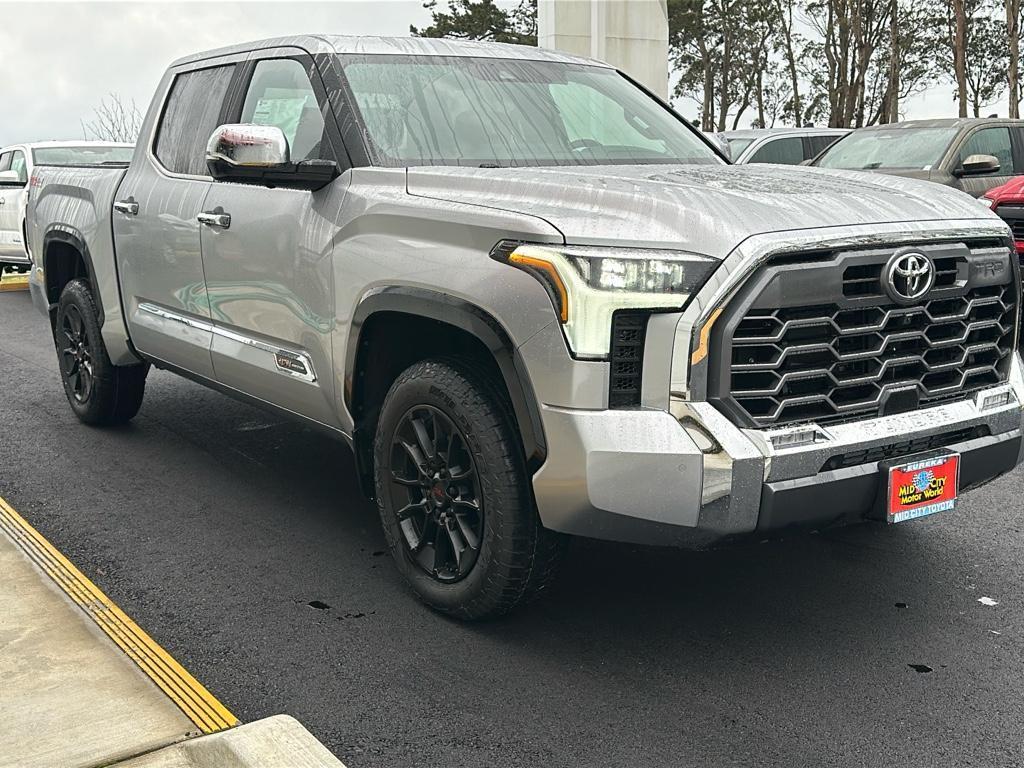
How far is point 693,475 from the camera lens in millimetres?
3332

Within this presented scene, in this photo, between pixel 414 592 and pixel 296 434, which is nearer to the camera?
pixel 414 592

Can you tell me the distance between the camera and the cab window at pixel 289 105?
4742 mm

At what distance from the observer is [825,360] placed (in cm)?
350

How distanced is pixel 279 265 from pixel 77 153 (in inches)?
458

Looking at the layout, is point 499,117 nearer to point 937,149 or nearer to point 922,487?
point 922,487

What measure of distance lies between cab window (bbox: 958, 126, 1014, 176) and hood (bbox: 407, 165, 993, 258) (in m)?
7.62

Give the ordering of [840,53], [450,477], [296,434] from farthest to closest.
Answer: [840,53] < [296,434] < [450,477]

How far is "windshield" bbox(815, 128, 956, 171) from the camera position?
11133 mm

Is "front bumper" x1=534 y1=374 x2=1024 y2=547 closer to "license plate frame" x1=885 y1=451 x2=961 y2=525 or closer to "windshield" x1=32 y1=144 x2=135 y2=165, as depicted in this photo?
"license plate frame" x1=885 y1=451 x2=961 y2=525

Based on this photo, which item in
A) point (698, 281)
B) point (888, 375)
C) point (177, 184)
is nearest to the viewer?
point (698, 281)

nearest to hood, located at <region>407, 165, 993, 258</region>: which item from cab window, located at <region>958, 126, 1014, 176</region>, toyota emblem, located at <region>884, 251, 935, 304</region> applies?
toyota emblem, located at <region>884, 251, 935, 304</region>

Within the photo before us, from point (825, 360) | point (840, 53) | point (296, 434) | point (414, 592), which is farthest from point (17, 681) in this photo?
point (840, 53)

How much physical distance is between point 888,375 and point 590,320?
96 centimetres

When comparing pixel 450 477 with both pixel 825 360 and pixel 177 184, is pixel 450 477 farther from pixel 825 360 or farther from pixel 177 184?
pixel 177 184
